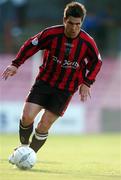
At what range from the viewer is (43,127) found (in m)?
10.1

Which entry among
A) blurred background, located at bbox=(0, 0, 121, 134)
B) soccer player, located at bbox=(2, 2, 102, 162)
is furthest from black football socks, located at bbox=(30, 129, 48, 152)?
blurred background, located at bbox=(0, 0, 121, 134)

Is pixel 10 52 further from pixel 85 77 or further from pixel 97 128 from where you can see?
pixel 85 77

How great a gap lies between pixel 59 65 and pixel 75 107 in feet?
36.1

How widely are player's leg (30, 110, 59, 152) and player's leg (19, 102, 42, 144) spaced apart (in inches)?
4.2

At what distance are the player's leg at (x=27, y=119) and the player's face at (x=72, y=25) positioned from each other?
1020 millimetres

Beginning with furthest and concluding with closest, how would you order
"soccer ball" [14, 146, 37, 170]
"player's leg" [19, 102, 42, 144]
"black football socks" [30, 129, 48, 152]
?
"black football socks" [30, 129, 48, 152] → "player's leg" [19, 102, 42, 144] → "soccer ball" [14, 146, 37, 170]

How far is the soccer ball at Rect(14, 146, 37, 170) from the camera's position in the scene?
9.64m

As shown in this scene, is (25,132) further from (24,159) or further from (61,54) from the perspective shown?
(61,54)

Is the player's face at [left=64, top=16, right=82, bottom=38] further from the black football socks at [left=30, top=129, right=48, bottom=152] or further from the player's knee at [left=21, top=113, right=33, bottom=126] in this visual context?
the black football socks at [left=30, top=129, right=48, bottom=152]

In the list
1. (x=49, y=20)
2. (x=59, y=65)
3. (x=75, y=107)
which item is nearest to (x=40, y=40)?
(x=59, y=65)

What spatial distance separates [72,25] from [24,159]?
1.75 m

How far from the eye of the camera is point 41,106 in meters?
10.0

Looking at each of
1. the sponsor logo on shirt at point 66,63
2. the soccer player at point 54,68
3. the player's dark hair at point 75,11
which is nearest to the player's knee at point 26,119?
the soccer player at point 54,68

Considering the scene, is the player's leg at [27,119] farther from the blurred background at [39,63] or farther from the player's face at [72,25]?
the blurred background at [39,63]
